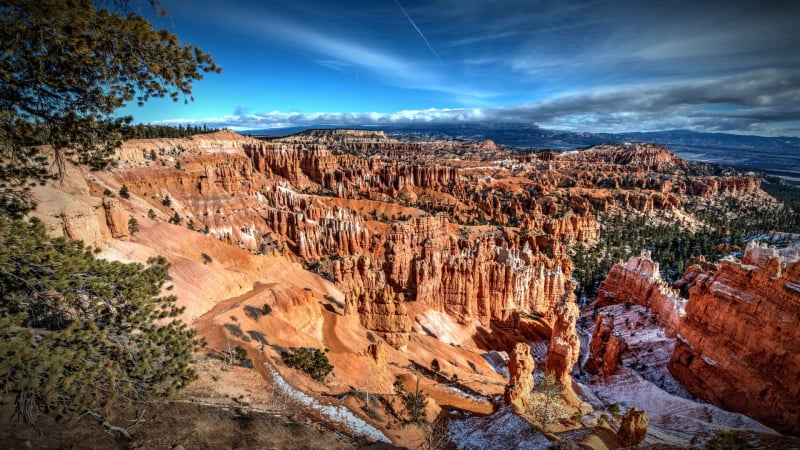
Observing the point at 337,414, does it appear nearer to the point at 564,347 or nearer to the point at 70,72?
the point at 70,72

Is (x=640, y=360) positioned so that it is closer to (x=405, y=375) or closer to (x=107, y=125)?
(x=405, y=375)

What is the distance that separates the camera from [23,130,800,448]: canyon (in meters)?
22.3

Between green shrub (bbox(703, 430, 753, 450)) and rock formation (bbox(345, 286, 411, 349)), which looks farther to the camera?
rock formation (bbox(345, 286, 411, 349))

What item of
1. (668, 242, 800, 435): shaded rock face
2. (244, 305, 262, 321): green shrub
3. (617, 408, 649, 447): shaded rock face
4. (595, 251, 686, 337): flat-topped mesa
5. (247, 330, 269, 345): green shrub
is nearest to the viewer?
(617, 408, 649, 447): shaded rock face

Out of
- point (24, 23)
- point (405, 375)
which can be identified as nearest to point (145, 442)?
point (24, 23)

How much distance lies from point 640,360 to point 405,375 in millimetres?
26070

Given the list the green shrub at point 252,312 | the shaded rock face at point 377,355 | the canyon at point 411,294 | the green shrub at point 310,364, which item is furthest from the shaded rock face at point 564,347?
the green shrub at point 252,312

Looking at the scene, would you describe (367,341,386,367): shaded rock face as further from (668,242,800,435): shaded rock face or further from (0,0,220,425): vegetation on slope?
(668,242,800,435): shaded rock face

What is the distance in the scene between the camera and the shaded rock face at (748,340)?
1044 inches

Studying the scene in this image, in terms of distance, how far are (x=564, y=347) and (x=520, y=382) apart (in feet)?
30.3

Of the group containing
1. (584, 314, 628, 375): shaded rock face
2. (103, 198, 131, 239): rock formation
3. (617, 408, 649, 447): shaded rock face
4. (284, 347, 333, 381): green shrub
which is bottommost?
(584, 314, 628, 375): shaded rock face

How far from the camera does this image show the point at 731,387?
2966 cm

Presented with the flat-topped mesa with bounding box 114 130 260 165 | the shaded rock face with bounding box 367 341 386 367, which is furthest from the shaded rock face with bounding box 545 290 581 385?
the flat-topped mesa with bounding box 114 130 260 165

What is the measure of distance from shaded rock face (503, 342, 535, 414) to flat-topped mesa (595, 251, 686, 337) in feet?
73.9
